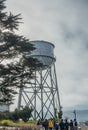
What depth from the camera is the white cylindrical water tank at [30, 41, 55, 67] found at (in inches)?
2309

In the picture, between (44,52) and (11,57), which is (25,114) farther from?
(11,57)

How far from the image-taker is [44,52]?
58844 mm

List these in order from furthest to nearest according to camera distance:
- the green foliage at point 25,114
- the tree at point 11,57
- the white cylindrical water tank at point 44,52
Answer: the white cylindrical water tank at point 44,52 < the green foliage at point 25,114 < the tree at point 11,57

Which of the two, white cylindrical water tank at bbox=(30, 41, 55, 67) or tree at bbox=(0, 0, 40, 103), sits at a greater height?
white cylindrical water tank at bbox=(30, 41, 55, 67)

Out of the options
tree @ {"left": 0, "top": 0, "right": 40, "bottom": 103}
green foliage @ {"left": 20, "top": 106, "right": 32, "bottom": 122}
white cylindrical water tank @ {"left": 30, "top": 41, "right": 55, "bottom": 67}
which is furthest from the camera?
white cylindrical water tank @ {"left": 30, "top": 41, "right": 55, "bottom": 67}

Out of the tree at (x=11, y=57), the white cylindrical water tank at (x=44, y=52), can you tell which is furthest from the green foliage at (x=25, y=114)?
the tree at (x=11, y=57)

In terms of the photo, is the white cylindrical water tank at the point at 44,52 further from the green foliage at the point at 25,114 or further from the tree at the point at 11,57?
the tree at the point at 11,57

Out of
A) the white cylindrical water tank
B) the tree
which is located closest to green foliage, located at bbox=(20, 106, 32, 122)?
the white cylindrical water tank

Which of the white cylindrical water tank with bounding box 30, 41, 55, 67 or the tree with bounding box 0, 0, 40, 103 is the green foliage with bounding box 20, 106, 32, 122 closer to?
the white cylindrical water tank with bounding box 30, 41, 55, 67

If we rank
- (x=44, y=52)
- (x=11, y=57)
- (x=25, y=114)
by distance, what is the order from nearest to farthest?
(x=11, y=57), (x=25, y=114), (x=44, y=52)

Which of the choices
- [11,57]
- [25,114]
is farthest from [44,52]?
[11,57]

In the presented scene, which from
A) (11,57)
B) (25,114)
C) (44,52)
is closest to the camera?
(11,57)

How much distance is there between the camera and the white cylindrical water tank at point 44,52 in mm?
58656

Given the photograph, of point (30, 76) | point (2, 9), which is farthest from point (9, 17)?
point (30, 76)
